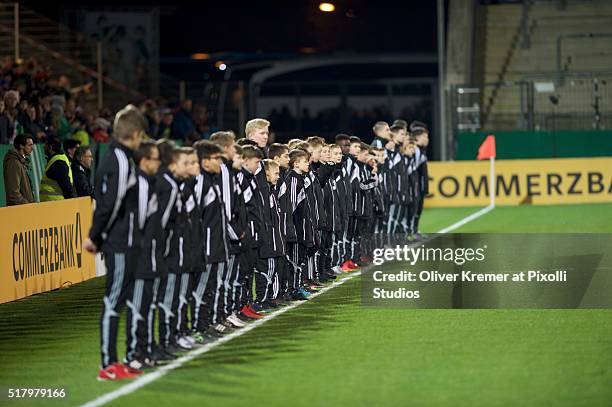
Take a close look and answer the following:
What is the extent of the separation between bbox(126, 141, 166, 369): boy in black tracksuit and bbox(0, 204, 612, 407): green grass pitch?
376 mm

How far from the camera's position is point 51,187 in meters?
19.2

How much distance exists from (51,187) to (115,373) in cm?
896

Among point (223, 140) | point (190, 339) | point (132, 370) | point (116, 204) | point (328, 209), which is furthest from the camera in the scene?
point (328, 209)

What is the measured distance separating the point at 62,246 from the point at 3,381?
721 centimetres

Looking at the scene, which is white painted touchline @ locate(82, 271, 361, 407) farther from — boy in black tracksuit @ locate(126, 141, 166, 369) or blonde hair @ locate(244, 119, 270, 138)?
blonde hair @ locate(244, 119, 270, 138)

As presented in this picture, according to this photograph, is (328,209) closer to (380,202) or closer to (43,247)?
(380,202)

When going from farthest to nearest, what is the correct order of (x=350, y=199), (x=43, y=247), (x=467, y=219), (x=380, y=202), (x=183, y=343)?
(x=467, y=219) → (x=380, y=202) → (x=350, y=199) → (x=43, y=247) → (x=183, y=343)

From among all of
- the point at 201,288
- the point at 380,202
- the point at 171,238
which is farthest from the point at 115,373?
the point at 380,202

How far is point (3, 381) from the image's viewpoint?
10891 millimetres

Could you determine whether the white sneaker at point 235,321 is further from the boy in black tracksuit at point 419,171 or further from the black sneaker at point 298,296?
the boy in black tracksuit at point 419,171

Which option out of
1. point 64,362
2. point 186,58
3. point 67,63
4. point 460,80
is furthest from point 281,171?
point 186,58

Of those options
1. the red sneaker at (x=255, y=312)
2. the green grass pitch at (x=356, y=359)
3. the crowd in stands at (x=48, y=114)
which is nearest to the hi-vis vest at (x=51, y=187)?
the crowd in stands at (x=48, y=114)

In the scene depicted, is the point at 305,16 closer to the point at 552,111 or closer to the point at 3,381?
the point at 552,111

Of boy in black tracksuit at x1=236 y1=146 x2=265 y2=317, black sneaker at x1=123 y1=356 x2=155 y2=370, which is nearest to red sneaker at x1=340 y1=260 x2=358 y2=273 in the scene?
boy in black tracksuit at x1=236 y1=146 x2=265 y2=317
